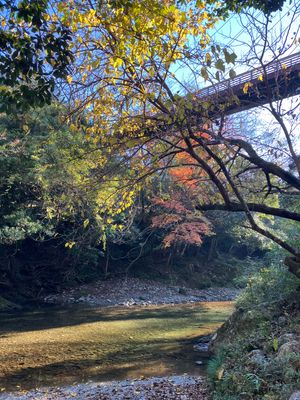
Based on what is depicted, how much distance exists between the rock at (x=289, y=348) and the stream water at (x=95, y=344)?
9.46 feet

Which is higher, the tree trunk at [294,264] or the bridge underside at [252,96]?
the bridge underside at [252,96]

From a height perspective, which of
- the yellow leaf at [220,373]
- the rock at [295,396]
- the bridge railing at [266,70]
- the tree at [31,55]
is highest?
the bridge railing at [266,70]

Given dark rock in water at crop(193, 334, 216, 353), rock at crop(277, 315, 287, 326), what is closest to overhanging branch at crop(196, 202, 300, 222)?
rock at crop(277, 315, 287, 326)

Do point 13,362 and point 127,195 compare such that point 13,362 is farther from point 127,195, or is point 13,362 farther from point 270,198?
point 270,198

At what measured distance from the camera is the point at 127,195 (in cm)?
546

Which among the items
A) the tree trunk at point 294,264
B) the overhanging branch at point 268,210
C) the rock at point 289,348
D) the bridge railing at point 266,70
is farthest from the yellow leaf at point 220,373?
the bridge railing at point 266,70

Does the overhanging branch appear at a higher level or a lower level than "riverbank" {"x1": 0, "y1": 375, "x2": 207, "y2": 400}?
higher

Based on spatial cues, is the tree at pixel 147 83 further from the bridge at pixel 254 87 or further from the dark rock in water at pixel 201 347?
the dark rock in water at pixel 201 347

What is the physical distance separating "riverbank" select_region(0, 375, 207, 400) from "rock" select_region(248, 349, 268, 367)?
35.5 inches

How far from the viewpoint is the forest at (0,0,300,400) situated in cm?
353

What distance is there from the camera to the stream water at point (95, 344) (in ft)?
24.1

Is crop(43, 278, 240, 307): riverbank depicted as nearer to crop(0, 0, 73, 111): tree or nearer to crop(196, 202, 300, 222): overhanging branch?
crop(196, 202, 300, 222): overhanging branch

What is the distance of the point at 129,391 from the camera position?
6.22 m

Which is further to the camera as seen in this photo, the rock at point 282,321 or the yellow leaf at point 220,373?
the rock at point 282,321
